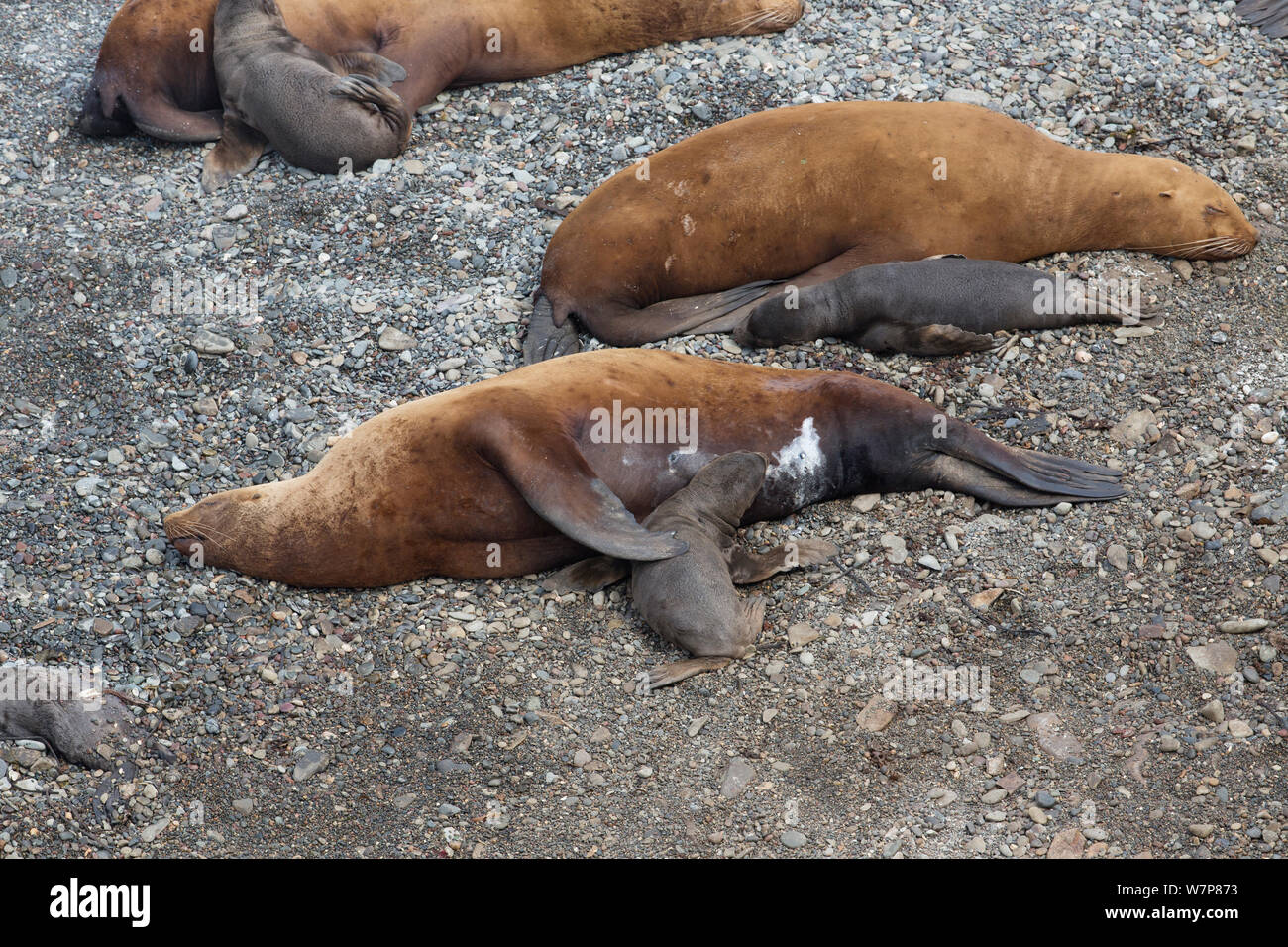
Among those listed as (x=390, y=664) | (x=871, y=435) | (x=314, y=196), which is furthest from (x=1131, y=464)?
(x=314, y=196)

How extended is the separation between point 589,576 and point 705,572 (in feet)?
1.73

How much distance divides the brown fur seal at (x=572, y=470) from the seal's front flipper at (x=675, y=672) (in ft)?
1.34

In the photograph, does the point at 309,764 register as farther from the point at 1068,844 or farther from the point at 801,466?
the point at 1068,844

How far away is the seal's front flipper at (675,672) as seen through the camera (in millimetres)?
4402

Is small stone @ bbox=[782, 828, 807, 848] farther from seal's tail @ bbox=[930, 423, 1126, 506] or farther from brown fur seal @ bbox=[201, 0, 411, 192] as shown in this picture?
brown fur seal @ bbox=[201, 0, 411, 192]

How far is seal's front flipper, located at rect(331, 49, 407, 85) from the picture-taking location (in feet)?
23.8

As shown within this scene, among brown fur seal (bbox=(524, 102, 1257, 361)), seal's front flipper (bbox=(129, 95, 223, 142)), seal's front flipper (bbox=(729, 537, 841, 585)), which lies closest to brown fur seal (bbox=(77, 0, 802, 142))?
seal's front flipper (bbox=(129, 95, 223, 142))

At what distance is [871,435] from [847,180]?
4.90ft

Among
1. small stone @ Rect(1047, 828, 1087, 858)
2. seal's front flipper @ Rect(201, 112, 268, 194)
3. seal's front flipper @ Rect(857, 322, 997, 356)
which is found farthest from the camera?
seal's front flipper @ Rect(201, 112, 268, 194)

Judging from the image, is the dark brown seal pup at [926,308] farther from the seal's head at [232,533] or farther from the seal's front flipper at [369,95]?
the seal's front flipper at [369,95]

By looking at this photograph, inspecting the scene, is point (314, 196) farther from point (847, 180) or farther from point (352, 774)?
point (352, 774)

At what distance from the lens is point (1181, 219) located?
20.3 ft

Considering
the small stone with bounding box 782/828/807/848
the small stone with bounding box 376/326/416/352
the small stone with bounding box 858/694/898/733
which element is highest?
the small stone with bounding box 376/326/416/352

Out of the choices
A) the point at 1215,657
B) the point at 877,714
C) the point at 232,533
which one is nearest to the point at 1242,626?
the point at 1215,657
